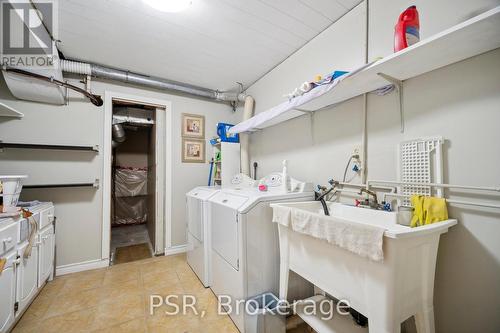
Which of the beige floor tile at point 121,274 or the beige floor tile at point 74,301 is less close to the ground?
the beige floor tile at point 74,301

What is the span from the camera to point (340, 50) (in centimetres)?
175

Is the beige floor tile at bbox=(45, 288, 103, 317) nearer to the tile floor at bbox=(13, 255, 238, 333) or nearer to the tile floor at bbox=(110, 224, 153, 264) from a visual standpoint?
the tile floor at bbox=(13, 255, 238, 333)

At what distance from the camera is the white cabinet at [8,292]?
127 cm

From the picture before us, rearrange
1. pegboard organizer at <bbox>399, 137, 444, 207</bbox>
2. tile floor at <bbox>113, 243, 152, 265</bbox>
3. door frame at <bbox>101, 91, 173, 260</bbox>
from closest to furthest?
pegboard organizer at <bbox>399, 137, 444, 207</bbox> < door frame at <bbox>101, 91, 173, 260</bbox> < tile floor at <bbox>113, 243, 152, 265</bbox>

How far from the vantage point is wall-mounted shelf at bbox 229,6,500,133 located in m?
0.85

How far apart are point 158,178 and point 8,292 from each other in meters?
1.80

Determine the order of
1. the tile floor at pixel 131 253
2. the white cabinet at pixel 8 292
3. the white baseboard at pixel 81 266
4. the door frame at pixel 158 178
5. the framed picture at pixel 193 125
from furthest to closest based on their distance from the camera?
1. the framed picture at pixel 193 125
2. the tile floor at pixel 131 253
3. the door frame at pixel 158 178
4. the white baseboard at pixel 81 266
5. the white cabinet at pixel 8 292

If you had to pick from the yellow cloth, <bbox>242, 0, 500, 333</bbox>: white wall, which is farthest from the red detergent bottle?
the yellow cloth

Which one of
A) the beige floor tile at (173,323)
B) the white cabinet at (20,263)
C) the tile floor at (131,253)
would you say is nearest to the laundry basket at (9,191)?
the white cabinet at (20,263)

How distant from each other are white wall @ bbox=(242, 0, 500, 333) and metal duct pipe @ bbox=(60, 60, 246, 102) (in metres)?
1.87

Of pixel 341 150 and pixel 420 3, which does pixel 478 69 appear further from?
pixel 341 150

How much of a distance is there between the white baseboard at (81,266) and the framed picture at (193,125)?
6.61 ft

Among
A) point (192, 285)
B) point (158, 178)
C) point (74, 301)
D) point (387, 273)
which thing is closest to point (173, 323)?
point (192, 285)

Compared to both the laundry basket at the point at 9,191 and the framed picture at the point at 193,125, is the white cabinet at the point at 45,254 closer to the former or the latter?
the laundry basket at the point at 9,191
